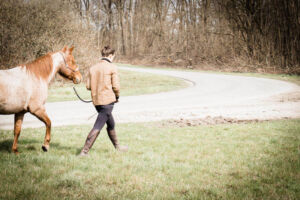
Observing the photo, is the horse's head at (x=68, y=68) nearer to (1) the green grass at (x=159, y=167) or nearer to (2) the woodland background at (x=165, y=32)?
(1) the green grass at (x=159, y=167)

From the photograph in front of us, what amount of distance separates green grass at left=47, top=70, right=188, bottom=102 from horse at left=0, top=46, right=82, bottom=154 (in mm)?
9016

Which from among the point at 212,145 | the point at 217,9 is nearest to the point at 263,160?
the point at 212,145

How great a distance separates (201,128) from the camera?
7.86 m

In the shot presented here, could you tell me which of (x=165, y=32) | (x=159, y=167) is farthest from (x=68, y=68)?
(x=165, y=32)

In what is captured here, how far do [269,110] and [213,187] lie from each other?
759cm

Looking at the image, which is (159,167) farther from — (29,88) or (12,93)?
(12,93)

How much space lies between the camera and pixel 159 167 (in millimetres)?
4789

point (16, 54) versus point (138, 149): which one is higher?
point (16, 54)

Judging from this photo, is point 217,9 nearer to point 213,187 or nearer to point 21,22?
point 21,22

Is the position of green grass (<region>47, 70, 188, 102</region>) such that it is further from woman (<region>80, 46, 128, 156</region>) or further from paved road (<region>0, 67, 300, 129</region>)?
woman (<region>80, 46, 128, 156</region>)

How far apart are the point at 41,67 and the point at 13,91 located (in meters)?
0.74

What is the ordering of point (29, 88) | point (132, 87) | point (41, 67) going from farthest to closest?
point (132, 87) < point (41, 67) < point (29, 88)

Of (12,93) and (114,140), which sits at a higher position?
(12,93)

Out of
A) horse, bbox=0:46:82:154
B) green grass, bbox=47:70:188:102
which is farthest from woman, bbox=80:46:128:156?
green grass, bbox=47:70:188:102
